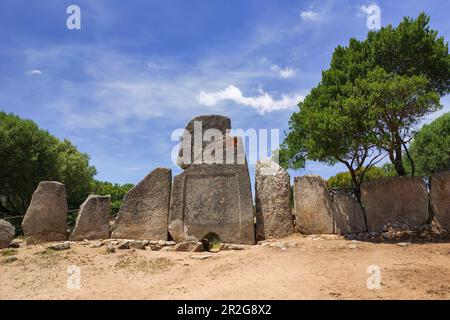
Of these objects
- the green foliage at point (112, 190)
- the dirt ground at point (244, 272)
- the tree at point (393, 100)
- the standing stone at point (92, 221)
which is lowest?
the dirt ground at point (244, 272)

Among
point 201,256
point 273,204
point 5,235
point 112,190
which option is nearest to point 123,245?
point 201,256

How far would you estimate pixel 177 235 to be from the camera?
37.3 ft

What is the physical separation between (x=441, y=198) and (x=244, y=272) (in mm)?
6265

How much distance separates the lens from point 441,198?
420 inches

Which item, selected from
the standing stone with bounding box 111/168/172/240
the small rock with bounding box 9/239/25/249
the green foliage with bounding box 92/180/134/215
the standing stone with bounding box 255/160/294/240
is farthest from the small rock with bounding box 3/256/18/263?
the green foliage with bounding box 92/180/134/215

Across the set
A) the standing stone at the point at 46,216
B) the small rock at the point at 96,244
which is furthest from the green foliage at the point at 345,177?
the standing stone at the point at 46,216

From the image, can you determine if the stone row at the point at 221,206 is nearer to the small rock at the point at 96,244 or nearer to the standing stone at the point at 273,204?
the standing stone at the point at 273,204

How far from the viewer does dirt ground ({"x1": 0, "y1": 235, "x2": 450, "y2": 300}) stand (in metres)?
6.48

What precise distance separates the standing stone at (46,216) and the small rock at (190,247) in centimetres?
382

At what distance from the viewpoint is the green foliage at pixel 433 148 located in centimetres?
2355

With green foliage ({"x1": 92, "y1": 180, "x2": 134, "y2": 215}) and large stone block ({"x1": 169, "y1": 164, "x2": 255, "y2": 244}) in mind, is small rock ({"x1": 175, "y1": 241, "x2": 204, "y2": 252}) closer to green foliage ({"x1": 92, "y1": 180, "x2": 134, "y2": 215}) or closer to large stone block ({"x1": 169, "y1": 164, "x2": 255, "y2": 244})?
large stone block ({"x1": 169, "y1": 164, "x2": 255, "y2": 244})
